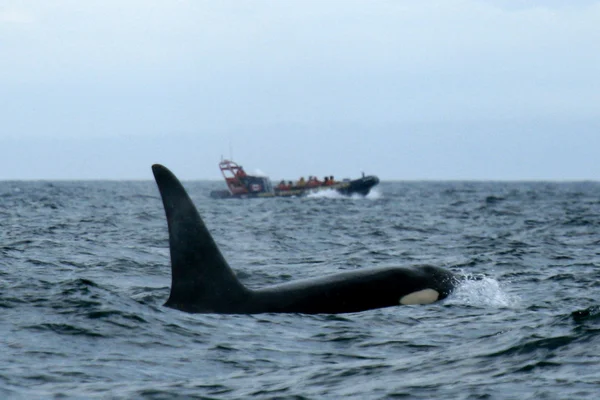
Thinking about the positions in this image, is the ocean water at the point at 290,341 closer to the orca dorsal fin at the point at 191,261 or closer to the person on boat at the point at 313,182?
the orca dorsal fin at the point at 191,261

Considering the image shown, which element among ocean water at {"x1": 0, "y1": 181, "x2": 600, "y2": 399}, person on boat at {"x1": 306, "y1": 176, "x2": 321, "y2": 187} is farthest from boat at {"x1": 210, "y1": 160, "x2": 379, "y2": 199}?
ocean water at {"x1": 0, "y1": 181, "x2": 600, "y2": 399}

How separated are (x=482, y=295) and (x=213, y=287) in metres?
3.97

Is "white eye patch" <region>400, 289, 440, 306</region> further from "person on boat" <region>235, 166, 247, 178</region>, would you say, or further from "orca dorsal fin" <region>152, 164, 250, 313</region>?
"person on boat" <region>235, 166, 247, 178</region>

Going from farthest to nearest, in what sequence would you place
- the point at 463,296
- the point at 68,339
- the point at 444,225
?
1. the point at 444,225
2. the point at 463,296
3. the point at 68,339

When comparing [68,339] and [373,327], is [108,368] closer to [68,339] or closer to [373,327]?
[68,339]

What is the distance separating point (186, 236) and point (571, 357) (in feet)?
14.1

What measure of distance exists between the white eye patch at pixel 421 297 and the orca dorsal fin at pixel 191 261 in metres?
2.18

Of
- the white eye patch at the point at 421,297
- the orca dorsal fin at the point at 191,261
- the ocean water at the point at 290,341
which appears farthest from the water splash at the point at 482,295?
the orca dorsal fin at the point at 191,261

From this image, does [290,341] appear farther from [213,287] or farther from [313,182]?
[313,182]

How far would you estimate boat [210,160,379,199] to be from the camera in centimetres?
7506

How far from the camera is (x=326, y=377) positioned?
284 inches

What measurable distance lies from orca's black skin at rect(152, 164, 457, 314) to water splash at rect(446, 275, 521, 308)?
1293 millimetres

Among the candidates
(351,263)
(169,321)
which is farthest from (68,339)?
(351,263)

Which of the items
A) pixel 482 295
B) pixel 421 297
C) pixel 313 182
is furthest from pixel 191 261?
pixel 313 182
